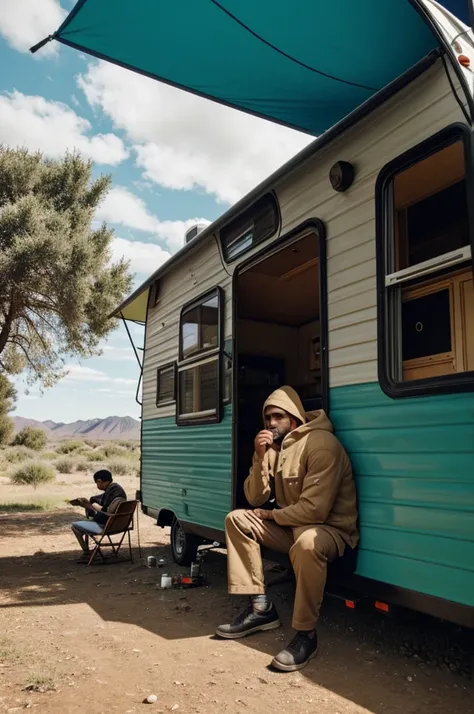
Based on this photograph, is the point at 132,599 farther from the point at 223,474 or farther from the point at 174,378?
the point at 174,378

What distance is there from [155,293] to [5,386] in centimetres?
1583

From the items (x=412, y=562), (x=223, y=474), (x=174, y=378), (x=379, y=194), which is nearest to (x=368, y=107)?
(x=379, y=194)

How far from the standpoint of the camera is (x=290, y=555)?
349 cm

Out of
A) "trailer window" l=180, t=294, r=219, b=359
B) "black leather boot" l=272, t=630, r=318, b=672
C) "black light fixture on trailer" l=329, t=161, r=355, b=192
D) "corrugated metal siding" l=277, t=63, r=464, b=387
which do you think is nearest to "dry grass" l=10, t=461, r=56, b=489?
"trailer window" l=180, t=294, r=219, b=359

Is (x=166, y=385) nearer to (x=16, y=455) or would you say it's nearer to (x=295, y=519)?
(x=295, y=519)

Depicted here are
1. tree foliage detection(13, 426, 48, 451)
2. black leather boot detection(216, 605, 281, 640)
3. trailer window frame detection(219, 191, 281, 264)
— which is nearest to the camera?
black leather boot detection(216, 605, 281, 640)

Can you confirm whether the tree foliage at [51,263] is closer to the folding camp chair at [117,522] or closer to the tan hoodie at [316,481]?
the folding camp chair at [117,522]

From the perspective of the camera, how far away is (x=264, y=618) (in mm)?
3900

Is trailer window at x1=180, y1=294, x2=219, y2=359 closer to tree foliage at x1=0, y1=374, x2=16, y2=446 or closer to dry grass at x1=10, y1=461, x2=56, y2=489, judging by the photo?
dry grass at x1=10, y1=461, x2=56, y2=489

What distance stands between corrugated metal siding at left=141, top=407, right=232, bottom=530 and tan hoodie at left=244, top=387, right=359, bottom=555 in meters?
1.00

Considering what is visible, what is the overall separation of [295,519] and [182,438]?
2.58 metres

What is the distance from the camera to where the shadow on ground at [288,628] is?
122 inches

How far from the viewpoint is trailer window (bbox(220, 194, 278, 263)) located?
4508 millimetres

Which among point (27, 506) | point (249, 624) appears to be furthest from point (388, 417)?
point (27, 506)
